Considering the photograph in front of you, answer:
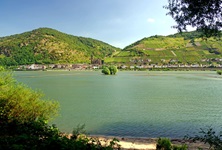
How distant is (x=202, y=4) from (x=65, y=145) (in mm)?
8534

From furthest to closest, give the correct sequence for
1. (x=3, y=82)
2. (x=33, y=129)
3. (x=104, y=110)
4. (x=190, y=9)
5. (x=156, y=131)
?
(x=104, y=110) → (x=156, y=131) → (x=3, y=82) → (x=190, y=9) → (x=33, y=129)

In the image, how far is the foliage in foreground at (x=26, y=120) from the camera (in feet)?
25.8

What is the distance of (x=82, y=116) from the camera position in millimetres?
31312

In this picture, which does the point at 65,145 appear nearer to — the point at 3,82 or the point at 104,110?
the point at 3,82

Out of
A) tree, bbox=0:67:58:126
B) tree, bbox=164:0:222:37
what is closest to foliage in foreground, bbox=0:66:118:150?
tree, bbox=0:67:58:126

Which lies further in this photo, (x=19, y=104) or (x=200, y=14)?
(x=19, y=104)

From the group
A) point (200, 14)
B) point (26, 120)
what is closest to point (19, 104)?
point (26, 120)

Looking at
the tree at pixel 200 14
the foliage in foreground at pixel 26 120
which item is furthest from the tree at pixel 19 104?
the tree at pixel 200 14

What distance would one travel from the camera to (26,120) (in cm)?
1731

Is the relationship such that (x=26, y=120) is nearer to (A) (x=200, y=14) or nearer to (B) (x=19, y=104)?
(B) (x=19, y=104)

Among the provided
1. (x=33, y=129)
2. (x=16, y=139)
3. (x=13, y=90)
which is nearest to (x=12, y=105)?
(x=13, y=90)

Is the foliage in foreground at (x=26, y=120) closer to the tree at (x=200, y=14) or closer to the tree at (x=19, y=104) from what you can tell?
the tree at (x=19, y=104)

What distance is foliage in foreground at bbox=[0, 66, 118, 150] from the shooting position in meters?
7.86

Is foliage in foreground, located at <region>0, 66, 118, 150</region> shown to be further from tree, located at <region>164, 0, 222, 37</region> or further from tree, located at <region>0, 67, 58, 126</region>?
Result: tree, located at <region>164, 0, 222, 37</region>
